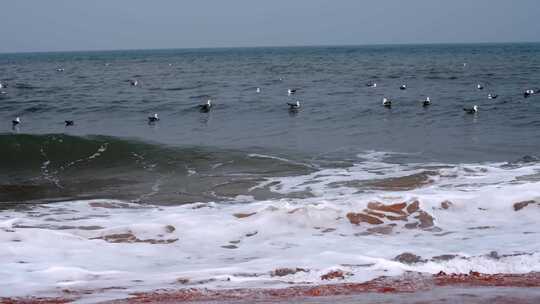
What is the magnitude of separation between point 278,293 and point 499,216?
501 cm

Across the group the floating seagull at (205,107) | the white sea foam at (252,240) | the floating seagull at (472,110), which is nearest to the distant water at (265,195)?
the white sea foam at (252,240)

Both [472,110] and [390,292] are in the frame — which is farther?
[472,110]

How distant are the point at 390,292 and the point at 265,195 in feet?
22.8

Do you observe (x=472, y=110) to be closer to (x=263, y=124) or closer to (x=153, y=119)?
(x=263, y=124)

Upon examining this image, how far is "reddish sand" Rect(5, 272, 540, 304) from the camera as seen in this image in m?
5.71

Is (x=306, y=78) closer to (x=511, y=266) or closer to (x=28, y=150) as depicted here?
(x=28, y=150)

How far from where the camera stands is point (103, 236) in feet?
30.9

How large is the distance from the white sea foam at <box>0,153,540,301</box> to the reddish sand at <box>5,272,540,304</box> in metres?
0.37

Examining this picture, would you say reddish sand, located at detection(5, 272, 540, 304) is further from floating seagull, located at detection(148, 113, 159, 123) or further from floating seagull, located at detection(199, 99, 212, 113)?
floating seagull, located at detection(199, 99, 212, 113)

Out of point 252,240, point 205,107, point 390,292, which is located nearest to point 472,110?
point 205,107

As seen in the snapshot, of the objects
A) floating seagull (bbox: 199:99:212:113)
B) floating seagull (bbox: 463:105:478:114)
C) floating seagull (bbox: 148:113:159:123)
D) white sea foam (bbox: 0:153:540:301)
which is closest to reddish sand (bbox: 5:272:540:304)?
white sea foam (bbox: 0:153:540:301)

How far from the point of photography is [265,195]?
12.9 m

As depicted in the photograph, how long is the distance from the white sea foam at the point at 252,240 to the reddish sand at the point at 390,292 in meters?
0.37

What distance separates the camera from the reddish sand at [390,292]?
18.7 feet
